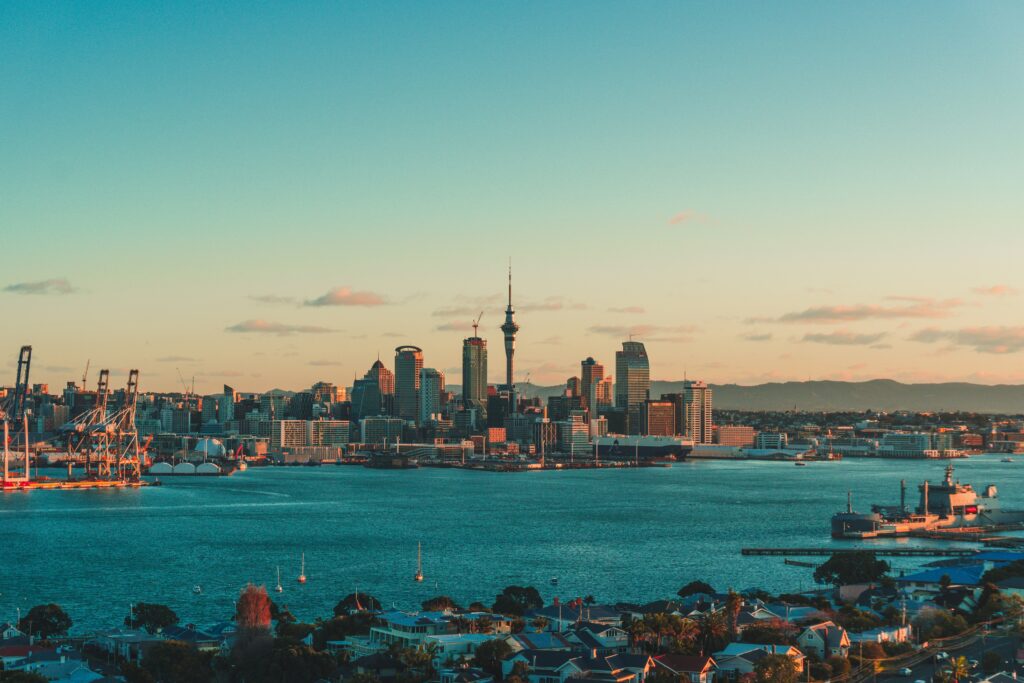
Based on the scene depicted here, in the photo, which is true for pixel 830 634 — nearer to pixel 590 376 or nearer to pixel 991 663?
pixel 991 663

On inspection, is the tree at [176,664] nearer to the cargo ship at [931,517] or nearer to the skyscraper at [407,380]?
the cargo ship at [931,517]

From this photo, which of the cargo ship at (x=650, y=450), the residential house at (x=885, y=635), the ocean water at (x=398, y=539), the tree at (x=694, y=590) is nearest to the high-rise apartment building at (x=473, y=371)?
the cargo ship at (x=650, y=450)

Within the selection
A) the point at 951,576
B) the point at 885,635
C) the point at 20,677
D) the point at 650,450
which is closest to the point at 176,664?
the point at 20,677

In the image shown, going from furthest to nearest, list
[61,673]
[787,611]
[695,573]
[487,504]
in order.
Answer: [487,504] → [695,573] → [787,611] → [61,673]

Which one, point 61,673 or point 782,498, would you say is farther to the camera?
point 782,498

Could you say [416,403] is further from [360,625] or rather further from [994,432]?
[360,625]

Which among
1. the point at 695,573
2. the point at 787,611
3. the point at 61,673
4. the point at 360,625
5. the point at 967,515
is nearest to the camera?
the point at 61,673

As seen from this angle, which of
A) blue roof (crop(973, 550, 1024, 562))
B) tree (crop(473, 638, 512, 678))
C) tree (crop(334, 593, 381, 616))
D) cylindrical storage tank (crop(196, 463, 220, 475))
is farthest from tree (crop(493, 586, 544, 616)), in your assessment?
cylindrical storage tank (crop(196, 463, 220, 475))

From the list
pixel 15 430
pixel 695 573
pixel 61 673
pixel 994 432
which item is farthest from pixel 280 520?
pixel 994 432
